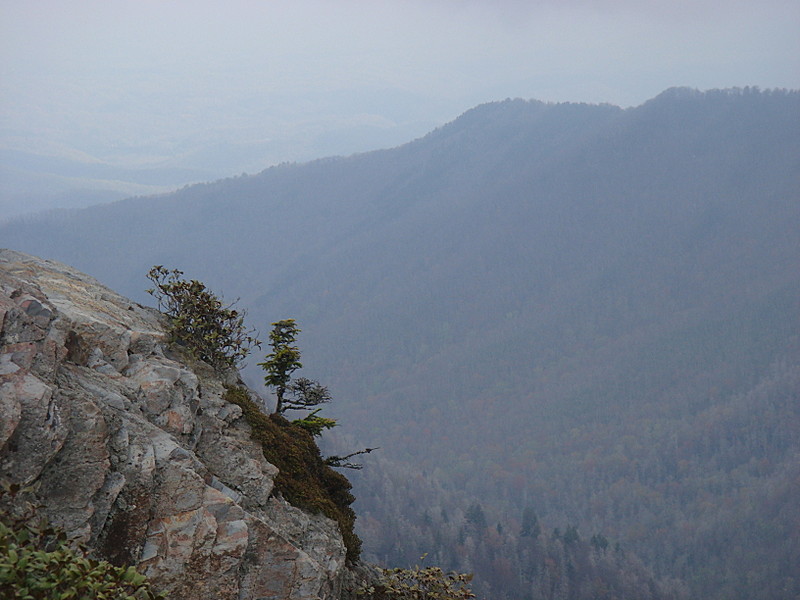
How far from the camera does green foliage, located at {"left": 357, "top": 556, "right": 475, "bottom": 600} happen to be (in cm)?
1551

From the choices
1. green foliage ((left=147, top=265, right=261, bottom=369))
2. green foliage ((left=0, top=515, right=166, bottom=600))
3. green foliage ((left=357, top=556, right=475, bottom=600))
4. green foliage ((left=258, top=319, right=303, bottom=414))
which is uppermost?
green foliage ((left=147, top=265, right=261, bottom=369))

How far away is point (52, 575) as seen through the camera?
6465 mm

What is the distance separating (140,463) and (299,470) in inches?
220

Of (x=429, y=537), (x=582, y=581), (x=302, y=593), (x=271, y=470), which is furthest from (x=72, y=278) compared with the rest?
(x=582, y=581)

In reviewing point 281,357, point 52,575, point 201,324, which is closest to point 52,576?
point 52,575

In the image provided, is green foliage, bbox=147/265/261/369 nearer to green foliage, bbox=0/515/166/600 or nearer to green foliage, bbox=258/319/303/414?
green foliage, bbox=258/319/303/414

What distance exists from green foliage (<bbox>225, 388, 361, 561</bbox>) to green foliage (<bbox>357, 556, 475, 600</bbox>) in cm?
110

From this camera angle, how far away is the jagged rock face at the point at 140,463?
952 cm

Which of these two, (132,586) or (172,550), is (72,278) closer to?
(172,550)

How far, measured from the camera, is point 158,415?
41.0ft

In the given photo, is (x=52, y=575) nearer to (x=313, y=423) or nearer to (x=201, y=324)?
(x=201, y=324)

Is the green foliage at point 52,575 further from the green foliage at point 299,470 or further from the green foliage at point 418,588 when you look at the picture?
the green foliage at point 418,588

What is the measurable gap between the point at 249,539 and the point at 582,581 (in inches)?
5098

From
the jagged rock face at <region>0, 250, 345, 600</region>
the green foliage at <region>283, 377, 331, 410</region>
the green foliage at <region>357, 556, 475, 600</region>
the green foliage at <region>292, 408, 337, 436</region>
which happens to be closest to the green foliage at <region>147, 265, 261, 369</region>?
the jagged rock face at <region>0, 250, 345, 600</region>
